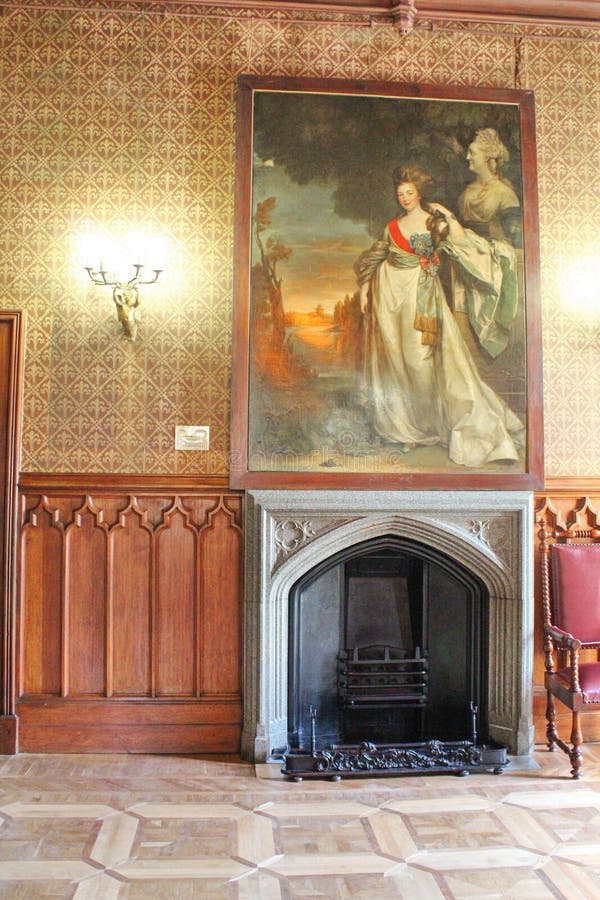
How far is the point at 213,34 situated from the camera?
4.49 metres

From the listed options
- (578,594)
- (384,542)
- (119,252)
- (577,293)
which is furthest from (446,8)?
(578,594)

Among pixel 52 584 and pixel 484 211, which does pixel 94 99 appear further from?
pixel 52 584

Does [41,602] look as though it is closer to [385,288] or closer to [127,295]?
[127,295]

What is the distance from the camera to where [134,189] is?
4445 millimetres

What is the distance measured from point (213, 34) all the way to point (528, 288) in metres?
2.39

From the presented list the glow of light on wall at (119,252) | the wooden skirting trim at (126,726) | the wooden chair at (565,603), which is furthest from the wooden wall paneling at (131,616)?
the wooden chair at (565,603)

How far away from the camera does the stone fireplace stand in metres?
4.32

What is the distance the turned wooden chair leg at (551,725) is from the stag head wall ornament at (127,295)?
321cm

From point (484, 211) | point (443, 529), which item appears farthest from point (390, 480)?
point (484, 211)

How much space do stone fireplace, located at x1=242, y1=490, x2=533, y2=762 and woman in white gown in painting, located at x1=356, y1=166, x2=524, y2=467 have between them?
0.34 meters

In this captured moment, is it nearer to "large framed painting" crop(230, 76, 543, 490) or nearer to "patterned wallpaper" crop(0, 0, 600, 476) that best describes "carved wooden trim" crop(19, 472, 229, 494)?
"patterned wallpaper" crop(0, 0, 600, 476)

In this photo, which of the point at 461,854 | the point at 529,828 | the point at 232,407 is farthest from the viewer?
the point at 232,407

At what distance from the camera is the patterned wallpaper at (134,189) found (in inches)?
173

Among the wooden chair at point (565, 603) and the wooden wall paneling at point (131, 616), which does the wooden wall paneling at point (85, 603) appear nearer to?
the wooden wall paneling at point (131, 616)
